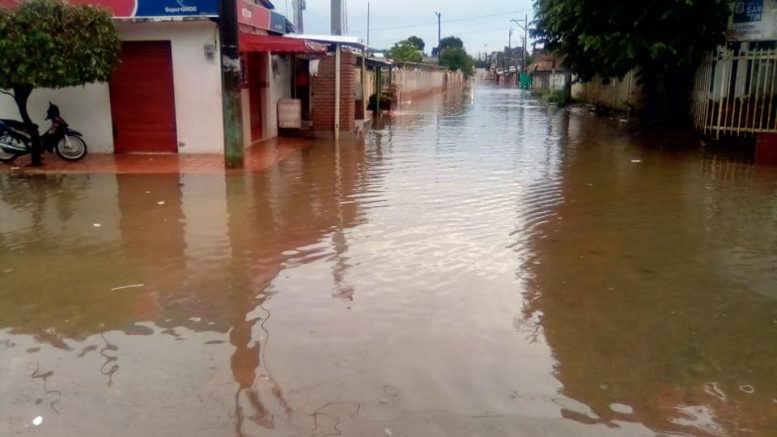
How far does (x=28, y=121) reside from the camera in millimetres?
11273

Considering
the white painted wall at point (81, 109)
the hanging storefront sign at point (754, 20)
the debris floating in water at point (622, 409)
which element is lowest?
the debris floating in water at point (622, 409)

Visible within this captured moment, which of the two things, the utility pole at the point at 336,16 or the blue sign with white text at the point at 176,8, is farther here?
the utility pole at the point at 336,16

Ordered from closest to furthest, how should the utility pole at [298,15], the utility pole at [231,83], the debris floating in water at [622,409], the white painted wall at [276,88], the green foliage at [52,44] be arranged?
the debris floating in water at [622,409]
the green foliage at [52,44]
the utility pole at [231,83]
the white painted wall at [276,88]
the utility pole at [298,15]

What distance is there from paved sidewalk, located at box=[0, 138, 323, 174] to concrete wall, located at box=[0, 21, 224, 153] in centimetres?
41

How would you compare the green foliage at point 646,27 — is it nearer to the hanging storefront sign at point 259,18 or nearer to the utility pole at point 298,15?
the hanging storefront sign at point 259,18

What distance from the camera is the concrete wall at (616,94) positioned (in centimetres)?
2364

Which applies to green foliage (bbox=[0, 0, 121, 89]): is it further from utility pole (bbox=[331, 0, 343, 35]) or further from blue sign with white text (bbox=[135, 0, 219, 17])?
utility pole (bbox=[331, 0, 343, 35])

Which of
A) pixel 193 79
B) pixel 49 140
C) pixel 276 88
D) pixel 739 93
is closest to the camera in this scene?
pixel 49 140

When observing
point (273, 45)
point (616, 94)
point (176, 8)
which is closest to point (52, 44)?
point (176, 8)

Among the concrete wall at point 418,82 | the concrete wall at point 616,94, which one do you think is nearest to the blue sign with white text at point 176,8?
the concrete wall at point 616,94

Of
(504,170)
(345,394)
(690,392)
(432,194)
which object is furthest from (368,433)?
A: (504,170)

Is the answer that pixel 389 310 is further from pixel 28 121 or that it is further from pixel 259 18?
pixel 259 18

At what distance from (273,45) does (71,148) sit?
415cm

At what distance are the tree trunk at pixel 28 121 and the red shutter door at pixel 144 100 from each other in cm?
182
